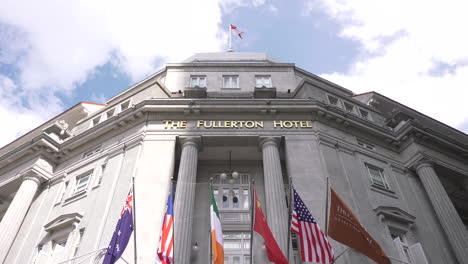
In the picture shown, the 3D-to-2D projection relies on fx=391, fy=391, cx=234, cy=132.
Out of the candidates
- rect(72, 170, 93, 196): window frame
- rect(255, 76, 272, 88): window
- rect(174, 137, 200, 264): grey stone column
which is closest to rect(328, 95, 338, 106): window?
rect(255, 76, 272, 88): window

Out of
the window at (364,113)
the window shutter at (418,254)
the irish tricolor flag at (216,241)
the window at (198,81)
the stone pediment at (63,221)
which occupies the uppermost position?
the window at (198,81)

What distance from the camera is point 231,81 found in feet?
98.8

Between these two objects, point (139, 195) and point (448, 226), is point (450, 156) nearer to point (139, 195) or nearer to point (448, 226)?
point (448, 226)

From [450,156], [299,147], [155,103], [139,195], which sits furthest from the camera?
[450,156]

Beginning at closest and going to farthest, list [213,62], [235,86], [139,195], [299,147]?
[139,195] < [299,147] < [235,86] < [213,62]

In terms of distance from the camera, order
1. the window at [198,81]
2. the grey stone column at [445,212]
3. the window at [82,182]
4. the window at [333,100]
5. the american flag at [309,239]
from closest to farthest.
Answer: the american flag at [309,239] → the grey stone column at [445,212] → the window at [82,182] → the window at [333,100] → the window at [198,81]

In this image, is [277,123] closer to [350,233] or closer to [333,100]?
[333,100]

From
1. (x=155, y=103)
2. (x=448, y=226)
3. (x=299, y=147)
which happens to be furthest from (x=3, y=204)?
(x=448, y=226)

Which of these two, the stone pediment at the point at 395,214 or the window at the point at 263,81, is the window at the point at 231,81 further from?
the stone pediment at the point at 395,214

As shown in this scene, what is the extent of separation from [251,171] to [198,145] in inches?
143

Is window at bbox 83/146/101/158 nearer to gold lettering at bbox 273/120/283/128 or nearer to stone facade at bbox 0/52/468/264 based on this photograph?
stone facade at bbox 0/52/468/264

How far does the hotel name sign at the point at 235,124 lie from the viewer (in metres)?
24.2

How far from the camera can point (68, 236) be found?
836 inches

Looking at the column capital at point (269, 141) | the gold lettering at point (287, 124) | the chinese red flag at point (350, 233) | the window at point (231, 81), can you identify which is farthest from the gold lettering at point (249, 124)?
the chinese red flag at point (350, 233)
